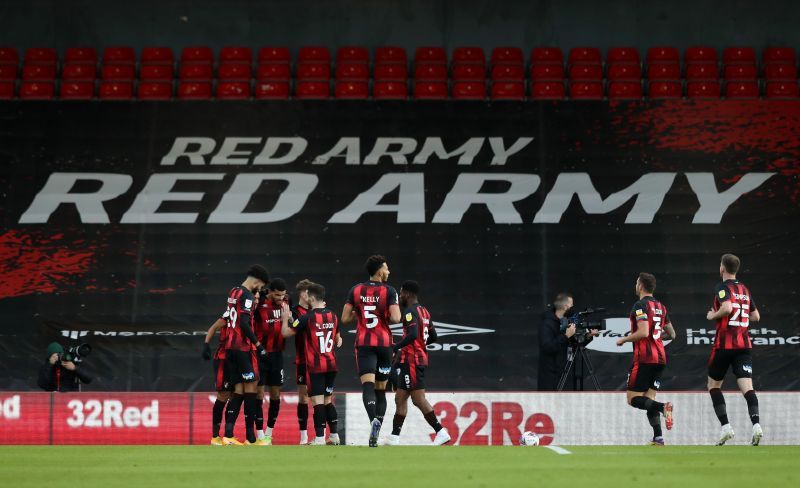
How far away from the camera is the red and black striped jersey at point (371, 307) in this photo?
10.4 meters

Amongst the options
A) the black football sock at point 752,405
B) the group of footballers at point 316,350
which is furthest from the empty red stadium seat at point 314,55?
the black football sock at point 752,405

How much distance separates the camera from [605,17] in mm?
20594

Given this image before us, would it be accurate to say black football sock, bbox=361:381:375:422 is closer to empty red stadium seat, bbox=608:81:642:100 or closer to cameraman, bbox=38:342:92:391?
cameraman, bbox=38:342:92:391

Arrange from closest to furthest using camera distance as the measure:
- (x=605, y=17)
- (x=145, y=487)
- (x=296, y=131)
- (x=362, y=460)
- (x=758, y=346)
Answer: (x=145, y=487)
(x=362, y=460)
(x=758, y=346)
(x=296, y=131)
(x=605, y=17)

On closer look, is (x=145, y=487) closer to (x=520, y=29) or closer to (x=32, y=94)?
(x=32, y=94)

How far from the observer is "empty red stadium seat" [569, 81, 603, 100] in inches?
753

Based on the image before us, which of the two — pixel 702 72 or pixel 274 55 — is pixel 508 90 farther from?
pixel 274 55

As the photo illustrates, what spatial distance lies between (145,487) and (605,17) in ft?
→ 53.2

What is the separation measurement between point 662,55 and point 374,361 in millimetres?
11331

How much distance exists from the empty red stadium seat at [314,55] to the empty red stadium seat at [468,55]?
88.8 inches

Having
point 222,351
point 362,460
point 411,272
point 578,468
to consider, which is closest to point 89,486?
point 362,460

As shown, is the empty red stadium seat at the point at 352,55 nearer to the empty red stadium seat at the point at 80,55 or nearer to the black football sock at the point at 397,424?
the empty red stadium seat at the point at 80,55

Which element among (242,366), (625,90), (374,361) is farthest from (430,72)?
(374,361)

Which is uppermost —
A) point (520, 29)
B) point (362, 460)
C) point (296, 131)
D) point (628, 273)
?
point (520, 29)
